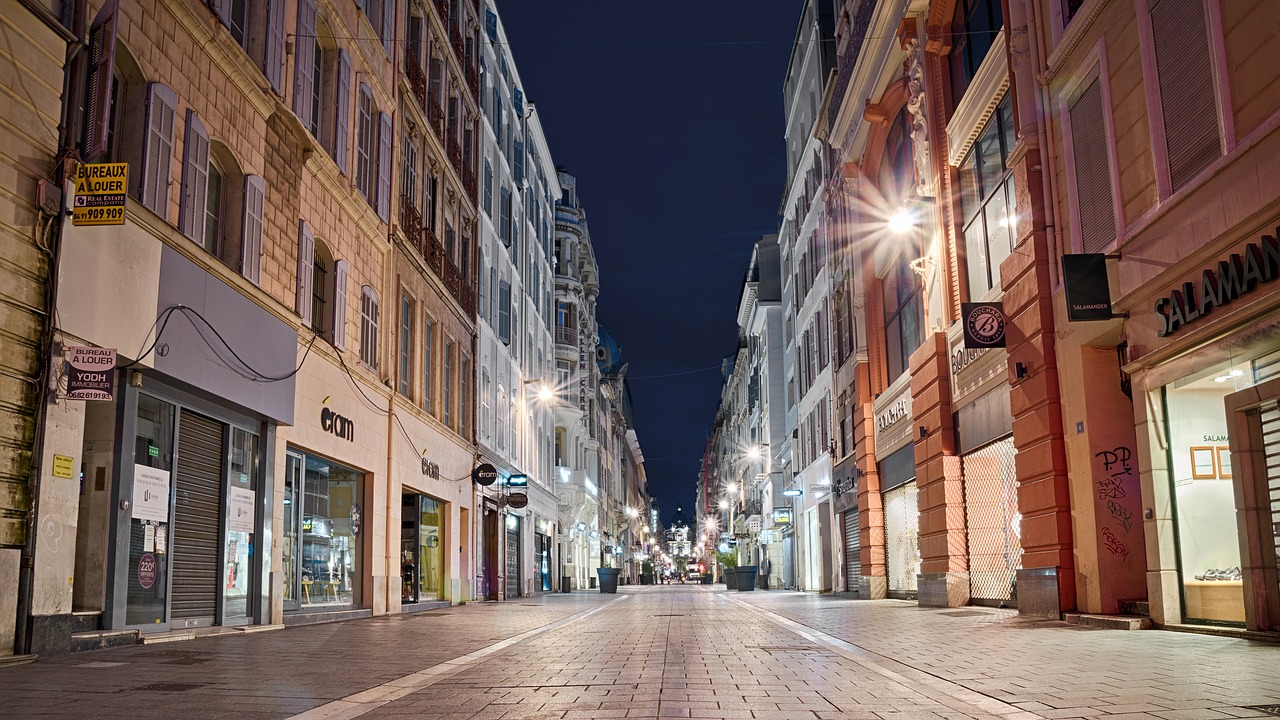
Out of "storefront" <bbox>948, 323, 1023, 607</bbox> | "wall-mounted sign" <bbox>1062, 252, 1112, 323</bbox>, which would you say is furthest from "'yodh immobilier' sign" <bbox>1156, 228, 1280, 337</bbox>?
"storefront" <bbox>948, 323, 1023, 607</bbox>

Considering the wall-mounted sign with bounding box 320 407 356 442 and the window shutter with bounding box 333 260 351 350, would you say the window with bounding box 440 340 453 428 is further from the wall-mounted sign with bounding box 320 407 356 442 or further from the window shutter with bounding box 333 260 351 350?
the window shutter with bounding box 333 260 351 350

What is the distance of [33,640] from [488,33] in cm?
3072

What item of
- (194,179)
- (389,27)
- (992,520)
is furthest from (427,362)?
(992,520)

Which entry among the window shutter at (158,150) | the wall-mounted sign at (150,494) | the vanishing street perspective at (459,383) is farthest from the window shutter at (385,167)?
the wall-mounted sign at (150,494)

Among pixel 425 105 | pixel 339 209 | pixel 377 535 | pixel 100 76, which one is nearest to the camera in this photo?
pixel 100 76

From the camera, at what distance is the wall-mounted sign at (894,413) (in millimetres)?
26422

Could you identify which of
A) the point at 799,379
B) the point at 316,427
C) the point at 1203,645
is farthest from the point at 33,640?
the point at 799,379

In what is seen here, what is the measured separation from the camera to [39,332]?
33.8 feet

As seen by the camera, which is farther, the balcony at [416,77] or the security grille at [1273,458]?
the balcony at [416,77]

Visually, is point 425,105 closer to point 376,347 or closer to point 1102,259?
point 376,347

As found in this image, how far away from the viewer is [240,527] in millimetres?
15398

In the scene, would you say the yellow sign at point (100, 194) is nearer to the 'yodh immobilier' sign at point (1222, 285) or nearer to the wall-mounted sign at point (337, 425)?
the wall-mounted sign at point (337, 425)

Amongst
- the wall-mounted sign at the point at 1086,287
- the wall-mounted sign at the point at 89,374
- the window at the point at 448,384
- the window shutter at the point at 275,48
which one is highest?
the window shutter at the point at 275,48

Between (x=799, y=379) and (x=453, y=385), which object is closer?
(x=453, y=385)
